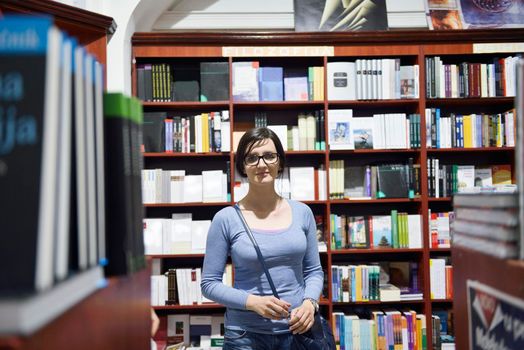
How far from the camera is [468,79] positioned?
128 inches

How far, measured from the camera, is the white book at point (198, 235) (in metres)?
3.15

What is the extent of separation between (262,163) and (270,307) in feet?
1.93

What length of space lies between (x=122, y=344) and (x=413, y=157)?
3087 mm

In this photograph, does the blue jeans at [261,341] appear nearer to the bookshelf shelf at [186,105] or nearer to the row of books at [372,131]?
the row of books at [372,131]

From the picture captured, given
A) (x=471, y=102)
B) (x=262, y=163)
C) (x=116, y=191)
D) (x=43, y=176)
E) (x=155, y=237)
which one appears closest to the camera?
(x=43, y=176)

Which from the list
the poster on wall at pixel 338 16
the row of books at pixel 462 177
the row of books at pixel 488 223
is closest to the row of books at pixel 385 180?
the row of books at pixel 462 177

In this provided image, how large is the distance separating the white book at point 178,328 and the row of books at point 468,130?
2.35 m

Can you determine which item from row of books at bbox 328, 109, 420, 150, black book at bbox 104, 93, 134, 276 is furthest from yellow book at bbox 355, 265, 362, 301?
black book at bbox 104, 93, 134, 276

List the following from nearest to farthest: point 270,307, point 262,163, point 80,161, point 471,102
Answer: point 80,161 < point 270,307 < point 262,163 < point 471,102

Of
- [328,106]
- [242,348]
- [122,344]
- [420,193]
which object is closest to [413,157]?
[420,193]

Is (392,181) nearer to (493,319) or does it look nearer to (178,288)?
(178,288)

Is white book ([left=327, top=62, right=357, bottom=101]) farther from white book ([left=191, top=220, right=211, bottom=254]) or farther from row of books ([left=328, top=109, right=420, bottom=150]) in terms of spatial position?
white book ([left=191, top=220, right=211, bottom=254])

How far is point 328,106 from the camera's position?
331 cm

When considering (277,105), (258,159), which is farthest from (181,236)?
(258,159)
